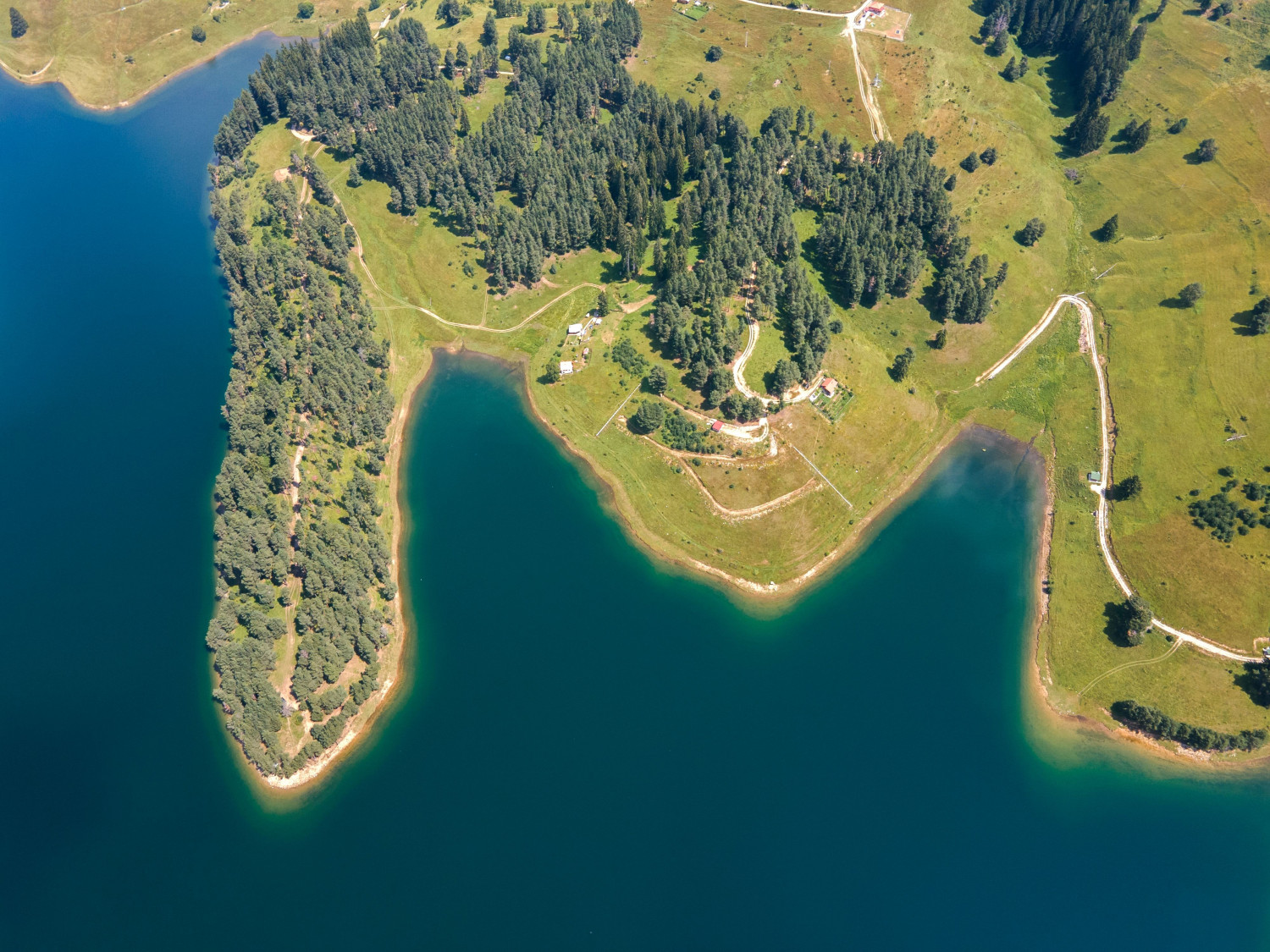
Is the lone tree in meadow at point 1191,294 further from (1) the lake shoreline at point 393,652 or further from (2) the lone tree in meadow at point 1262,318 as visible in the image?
(1) the lake shoreline at point 393,652

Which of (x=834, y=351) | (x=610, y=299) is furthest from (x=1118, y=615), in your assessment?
(x=610, y=299)

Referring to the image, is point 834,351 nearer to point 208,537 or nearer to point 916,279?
point 916,279

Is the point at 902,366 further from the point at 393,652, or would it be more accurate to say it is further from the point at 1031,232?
the point at 393,652

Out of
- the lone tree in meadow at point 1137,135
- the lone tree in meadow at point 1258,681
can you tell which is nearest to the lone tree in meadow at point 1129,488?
the lone tree in meadow at point 1258,681

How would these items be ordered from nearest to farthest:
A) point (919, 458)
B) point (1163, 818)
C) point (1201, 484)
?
1. point (1163, 818)
2. point (1201, 484)
3. point (919, 458)

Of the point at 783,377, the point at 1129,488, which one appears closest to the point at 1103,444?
the point at 1129,488

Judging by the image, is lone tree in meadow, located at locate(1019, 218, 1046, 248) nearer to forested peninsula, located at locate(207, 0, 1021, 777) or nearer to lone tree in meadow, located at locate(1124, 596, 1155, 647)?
forested peninsula, located at locate(207, 0, 1021, 777)
